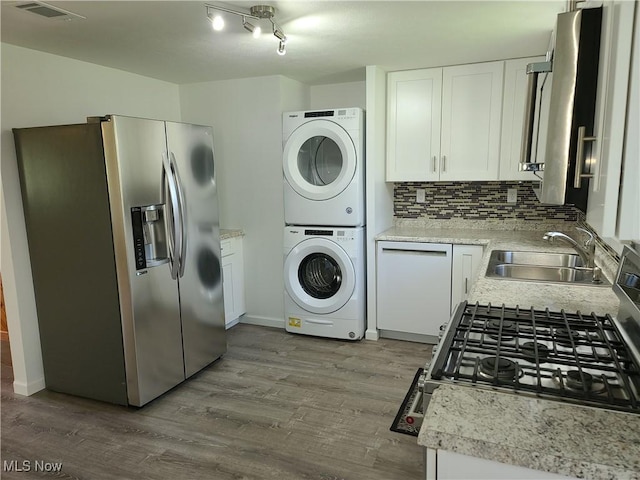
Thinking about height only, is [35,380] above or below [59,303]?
below

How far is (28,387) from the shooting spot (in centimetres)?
289

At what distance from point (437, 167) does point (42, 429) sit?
323 centimetres

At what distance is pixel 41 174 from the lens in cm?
268

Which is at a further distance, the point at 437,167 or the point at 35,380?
the point at 437,167

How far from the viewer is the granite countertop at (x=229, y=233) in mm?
3739

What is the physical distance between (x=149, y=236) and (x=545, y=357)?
226 centimetres

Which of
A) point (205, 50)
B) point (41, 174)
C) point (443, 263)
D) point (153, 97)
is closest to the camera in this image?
point (41, 174)

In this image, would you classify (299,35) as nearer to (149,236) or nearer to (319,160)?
(319,160)

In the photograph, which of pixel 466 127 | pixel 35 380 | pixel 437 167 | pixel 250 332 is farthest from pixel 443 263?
pixel 35 380

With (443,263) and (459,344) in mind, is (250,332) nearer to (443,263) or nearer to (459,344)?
(443,263)

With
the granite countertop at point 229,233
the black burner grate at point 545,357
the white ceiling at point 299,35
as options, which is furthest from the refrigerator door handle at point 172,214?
the black burner grate at point 545,357

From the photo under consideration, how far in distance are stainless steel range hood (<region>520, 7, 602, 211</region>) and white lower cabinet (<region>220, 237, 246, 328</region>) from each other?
3012 mm

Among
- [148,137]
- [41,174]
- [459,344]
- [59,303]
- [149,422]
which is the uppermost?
[148,137]

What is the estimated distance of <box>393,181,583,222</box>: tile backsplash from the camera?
3.64 metres
